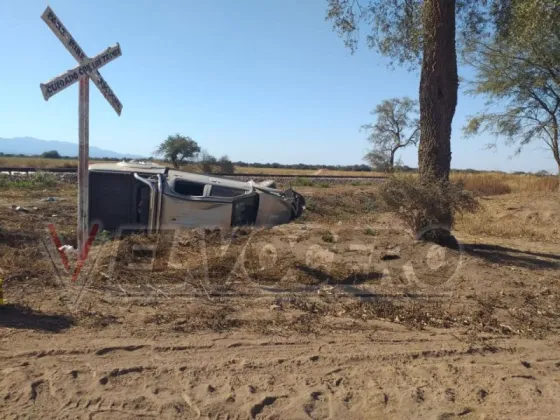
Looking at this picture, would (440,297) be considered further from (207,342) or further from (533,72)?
(533,72)

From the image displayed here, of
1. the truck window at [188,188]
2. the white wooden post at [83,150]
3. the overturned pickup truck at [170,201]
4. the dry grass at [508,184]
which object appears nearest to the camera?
the white wooden post at [83,150]

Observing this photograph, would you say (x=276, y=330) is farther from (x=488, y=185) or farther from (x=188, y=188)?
(x=488, y=185)

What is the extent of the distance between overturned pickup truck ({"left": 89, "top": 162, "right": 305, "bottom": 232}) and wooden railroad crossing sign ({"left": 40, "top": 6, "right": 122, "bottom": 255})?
2.58m

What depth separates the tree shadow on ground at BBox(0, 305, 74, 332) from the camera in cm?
420

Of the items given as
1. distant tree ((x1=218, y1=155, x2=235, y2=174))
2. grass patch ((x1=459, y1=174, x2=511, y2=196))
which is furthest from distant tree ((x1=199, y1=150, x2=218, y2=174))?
grass patch ((x1=459, y1=174, x2=511, y2=196))

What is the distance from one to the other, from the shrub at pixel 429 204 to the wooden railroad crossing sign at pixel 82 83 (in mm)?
4476

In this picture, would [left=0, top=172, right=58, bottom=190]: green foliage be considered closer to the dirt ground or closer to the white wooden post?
the dirt ground

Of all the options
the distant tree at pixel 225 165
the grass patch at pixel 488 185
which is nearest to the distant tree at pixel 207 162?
the distant tree at pixel 225 165

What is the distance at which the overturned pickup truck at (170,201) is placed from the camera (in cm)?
829

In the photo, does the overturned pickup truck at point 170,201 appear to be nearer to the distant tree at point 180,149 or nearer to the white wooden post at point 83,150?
the white wooden post at point 83,150

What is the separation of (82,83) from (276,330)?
3.43 m

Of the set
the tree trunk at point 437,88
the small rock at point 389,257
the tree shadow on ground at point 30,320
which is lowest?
the tree shadow on ground at point 30,320

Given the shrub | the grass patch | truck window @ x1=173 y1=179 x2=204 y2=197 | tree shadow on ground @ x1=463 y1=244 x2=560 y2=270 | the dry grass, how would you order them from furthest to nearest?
the grass patch, the dry grass, truck window @ x1=173 y1=179 x2=204 y2=197, the shrub, tree shadow on ground @ x1=463 y1=244 x2=560 y2=270

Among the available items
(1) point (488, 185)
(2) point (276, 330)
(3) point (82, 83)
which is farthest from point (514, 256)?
(1) point (488, 185)
